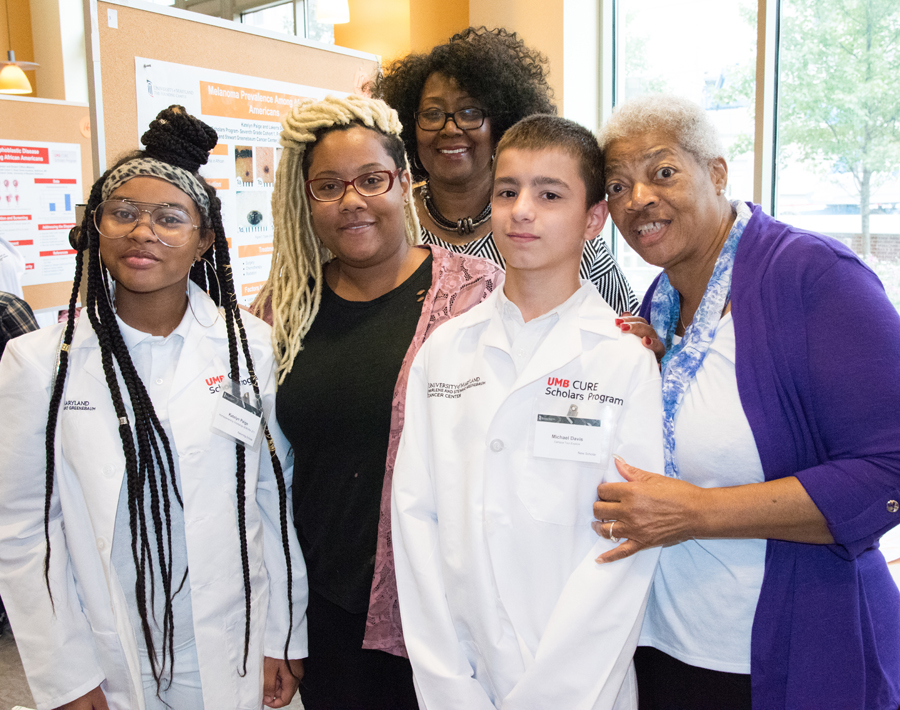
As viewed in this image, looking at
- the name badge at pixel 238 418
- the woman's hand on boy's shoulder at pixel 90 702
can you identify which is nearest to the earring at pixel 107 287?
the name badge at pixel 238 418

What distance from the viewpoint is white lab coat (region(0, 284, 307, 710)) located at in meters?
1.56

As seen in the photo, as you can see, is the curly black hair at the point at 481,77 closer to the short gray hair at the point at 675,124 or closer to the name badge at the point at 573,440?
the short gray hair at the point at 675,124

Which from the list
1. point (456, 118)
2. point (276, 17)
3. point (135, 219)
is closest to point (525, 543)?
point (135, 219)

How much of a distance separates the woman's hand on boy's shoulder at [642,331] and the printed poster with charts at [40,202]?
225 inches

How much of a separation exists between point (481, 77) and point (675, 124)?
1.14 meters

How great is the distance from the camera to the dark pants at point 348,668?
1.76 metres

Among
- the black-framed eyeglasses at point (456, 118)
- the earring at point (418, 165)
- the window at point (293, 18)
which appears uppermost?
the window at point (293, 18)

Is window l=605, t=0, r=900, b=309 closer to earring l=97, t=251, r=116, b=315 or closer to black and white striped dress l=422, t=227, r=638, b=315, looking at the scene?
black and white striped dress l=422, t=227, r=638, b=315

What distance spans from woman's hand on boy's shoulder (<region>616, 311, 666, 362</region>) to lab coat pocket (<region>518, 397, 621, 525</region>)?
0.18 metres

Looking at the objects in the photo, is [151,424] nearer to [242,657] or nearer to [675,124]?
[242,657]

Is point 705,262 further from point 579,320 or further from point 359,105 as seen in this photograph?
point 359,105

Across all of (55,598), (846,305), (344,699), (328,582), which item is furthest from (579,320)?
(55,598)

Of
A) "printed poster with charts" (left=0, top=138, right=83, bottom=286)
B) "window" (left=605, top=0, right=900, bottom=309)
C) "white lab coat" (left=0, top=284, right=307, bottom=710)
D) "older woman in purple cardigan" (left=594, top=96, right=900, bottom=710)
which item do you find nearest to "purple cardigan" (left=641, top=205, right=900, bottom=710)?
"older woman in purple cardigan" (left=594, top=96, right=900, bottom=710)

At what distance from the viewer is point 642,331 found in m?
1.53
